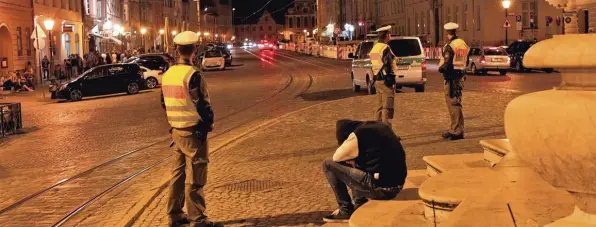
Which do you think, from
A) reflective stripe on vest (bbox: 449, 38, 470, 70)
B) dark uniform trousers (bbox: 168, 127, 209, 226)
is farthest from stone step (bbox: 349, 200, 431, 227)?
reflective stripe on vest (bbox: 449, 38, 470, 70)

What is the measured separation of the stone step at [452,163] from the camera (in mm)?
7746

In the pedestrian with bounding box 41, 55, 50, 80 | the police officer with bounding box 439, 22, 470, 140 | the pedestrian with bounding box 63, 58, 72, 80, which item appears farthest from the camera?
the pedestrian with bounding box 63, 58, 72, 80

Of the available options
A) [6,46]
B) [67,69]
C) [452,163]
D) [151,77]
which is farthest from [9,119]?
[67,69]

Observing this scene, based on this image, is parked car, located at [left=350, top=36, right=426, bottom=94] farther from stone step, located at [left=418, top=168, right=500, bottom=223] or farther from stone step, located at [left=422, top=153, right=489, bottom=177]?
stone step, located at [left=418, top=168, right=500, bottom=223]

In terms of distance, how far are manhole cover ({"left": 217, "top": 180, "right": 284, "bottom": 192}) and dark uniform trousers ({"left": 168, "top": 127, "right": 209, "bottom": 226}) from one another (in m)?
2.05

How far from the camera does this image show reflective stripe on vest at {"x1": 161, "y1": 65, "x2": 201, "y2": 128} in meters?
6.66

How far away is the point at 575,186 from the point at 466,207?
122 cm

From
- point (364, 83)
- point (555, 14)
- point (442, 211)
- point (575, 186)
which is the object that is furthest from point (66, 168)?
point (555, 14)

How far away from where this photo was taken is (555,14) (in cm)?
4778

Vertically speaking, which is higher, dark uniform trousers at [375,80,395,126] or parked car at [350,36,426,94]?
parked car at [350,36,426,94]

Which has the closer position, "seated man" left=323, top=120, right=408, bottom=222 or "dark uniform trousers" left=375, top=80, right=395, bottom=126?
"seated man" left=323, top=120, right=408, bottom=222

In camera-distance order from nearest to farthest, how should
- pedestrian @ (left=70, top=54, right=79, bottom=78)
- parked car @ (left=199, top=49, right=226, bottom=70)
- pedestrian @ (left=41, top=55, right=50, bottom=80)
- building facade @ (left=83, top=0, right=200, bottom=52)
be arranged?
1. pedestrian @ (left=41, top=55, right=50, bottom=80)
2. pedestrian @ (left=70, top=54, right=79, bottom=78)
3. parked car @ (left=199, top=49, right=226, bottom=70)
4. building facade @ (left=83, top=0, right=200, bottom=52)

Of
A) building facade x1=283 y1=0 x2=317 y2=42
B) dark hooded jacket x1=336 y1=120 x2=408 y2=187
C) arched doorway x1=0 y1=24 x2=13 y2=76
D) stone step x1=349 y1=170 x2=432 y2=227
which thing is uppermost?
building facade x1=283 y1=0 x2=317 y2=42

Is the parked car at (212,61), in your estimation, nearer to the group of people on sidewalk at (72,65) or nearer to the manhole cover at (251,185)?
the group of people on sidewalk at (72,65)
